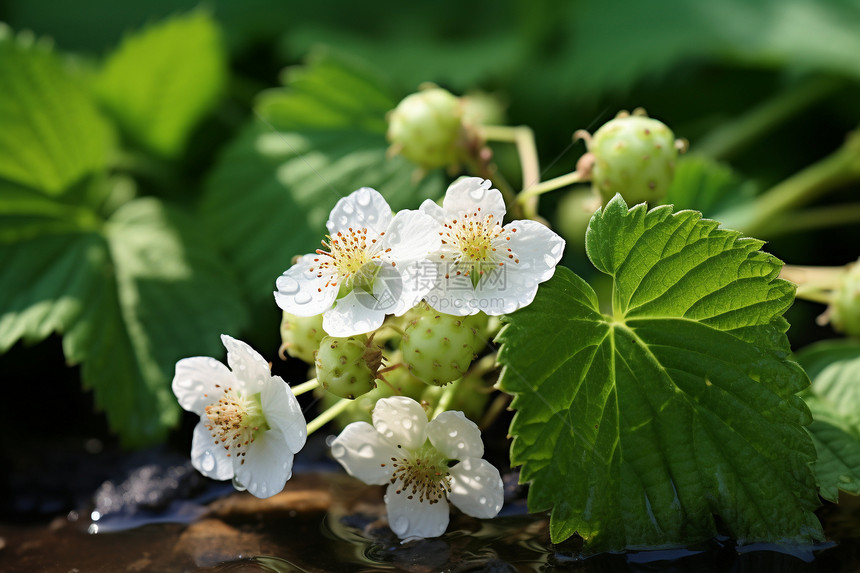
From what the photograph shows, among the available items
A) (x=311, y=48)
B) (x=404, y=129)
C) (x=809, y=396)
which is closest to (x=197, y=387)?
(x=404, y=129)

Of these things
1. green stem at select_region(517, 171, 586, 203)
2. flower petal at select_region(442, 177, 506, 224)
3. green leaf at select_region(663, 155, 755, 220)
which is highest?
green leaf at select_region(663, 155, 755, 220)

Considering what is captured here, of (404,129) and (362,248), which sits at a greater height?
(404,129)

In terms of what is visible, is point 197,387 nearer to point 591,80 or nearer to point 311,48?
point 311,48

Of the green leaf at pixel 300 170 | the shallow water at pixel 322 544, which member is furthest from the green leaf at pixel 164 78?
the shallow water at pixel 322 544

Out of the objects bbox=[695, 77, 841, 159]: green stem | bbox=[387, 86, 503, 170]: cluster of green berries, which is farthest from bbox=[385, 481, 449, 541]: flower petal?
bbox=[695, 77, 841, 159]: green stem

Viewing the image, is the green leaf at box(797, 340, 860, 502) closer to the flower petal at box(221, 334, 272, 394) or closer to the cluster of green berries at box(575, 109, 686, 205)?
the cluster of green berries at box(575, 109, 686, 205)

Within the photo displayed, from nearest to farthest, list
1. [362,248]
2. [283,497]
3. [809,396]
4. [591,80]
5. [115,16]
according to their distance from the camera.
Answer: [362,248] → [809,396] → [283,497] → [591,80] → [115,16]

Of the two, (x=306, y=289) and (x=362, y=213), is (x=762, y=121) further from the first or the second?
(x=306, y=289)

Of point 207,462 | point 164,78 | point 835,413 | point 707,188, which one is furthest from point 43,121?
point 835,413
